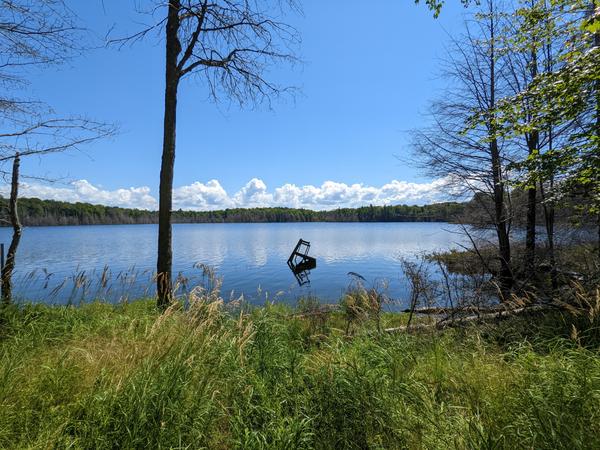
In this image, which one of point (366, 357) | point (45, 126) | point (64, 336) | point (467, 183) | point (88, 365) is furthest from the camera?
point (467, 183)

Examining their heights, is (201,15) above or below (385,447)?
above

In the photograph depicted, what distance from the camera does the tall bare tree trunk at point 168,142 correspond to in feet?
20.5

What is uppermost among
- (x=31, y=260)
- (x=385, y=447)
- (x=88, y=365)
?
(x=88, y=365)

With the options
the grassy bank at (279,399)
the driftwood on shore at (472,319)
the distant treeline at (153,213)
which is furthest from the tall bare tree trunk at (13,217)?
the distant treeline at (153,213)

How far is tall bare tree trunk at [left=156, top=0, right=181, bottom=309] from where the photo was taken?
20.5 feet

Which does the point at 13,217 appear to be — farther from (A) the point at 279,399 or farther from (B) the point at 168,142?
(A) the point at 279,399

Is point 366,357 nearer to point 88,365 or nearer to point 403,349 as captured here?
point 403,349

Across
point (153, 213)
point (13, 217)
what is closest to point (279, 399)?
point (13, 217)

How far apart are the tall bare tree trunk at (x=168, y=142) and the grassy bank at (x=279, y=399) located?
207 centimetres

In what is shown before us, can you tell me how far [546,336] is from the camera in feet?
16.1

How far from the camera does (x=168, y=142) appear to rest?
636 cm

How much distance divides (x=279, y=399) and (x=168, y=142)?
5.47 metres

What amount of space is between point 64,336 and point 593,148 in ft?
34.3

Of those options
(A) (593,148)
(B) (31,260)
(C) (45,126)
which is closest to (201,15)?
(C) (45,126)
